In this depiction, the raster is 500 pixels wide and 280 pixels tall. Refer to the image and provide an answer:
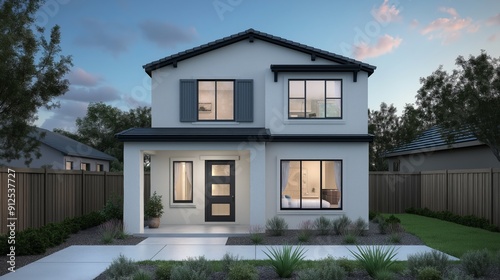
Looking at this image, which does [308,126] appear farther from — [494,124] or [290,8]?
[494,124]

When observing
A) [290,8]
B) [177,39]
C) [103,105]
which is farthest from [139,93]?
[103,105]

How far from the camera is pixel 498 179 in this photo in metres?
16.1

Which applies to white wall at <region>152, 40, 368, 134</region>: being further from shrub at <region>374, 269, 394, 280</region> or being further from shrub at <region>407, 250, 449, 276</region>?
shrub at <region>374, 269, 394, 280</region>

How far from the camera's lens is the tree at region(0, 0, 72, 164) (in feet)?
45.4

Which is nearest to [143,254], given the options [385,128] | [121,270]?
[121,270]

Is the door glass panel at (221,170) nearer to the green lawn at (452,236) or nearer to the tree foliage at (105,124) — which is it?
the green lawn at (452,236)

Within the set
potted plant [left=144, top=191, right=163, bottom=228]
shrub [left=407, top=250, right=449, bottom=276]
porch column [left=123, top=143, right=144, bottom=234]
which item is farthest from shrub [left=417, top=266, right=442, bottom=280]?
potted plant [left=144, top=191, right=163, bottom=228]

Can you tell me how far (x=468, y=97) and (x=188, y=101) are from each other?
9.94m

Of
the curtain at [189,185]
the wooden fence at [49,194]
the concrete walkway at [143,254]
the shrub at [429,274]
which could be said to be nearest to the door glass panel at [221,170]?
the curtain at [189,185]

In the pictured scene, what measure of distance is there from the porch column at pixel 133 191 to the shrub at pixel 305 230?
5401mm

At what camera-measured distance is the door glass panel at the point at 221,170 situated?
17844 mm

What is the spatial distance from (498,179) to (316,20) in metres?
8.74

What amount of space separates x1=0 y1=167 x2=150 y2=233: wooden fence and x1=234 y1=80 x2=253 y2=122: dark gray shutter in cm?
656

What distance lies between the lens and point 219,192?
17844mm
